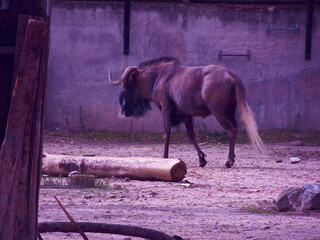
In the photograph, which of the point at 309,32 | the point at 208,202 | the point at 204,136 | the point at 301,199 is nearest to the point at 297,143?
the point at 204,136

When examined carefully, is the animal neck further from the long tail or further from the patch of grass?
the patch of grass

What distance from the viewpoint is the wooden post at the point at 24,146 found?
270cm

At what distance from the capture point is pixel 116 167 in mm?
7707

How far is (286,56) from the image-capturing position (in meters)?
14.2

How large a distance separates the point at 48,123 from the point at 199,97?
230 inches

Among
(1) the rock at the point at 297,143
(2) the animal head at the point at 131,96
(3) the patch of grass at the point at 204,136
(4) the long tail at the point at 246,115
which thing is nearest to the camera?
(4) the long tail at the point at 246,115

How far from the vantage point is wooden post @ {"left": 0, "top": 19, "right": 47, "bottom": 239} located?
270 centimetres

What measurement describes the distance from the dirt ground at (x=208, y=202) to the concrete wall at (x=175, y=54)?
4.05 meters

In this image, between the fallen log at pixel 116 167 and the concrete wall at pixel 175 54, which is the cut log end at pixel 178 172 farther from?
the concrete wall at pixel 175 54

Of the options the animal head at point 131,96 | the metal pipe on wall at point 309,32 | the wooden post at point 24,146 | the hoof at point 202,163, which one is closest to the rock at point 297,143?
the metal pipe on wall at point 309,32

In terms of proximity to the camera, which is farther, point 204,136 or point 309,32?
point 309,32

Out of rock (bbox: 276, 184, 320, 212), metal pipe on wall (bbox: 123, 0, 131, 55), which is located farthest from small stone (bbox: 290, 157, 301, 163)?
metal pipe on wall (bbox: 123, 0, 131, 55)

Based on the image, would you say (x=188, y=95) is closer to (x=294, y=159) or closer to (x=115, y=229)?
(x=294, y=159)

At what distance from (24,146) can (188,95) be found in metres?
7.20
